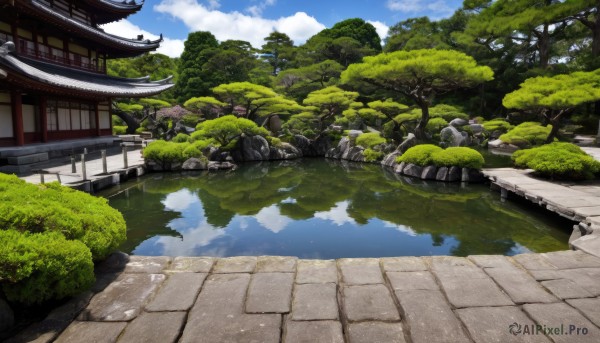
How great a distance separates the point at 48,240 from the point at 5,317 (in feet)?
2.31

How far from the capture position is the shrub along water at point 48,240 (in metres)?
Result: 3.13

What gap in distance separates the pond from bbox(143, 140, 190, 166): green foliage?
173cm

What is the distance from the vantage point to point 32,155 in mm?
13508

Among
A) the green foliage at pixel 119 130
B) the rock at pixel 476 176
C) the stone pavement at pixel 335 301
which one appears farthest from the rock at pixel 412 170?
the green foliage at pixel 119 130

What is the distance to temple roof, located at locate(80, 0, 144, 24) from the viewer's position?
2009 cm

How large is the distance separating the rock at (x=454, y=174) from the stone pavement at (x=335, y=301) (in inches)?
359

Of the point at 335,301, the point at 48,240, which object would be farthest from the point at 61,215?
the point at 335,301

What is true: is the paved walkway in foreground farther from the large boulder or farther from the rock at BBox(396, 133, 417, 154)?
the rock at BBox(396, 133, 417, 154)

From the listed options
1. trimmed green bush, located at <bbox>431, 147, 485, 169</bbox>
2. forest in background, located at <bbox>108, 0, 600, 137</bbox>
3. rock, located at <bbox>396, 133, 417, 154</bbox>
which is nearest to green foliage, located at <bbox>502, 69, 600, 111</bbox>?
trimmed green bush, located at <bbox>431, 147, 485, 169</bbox>

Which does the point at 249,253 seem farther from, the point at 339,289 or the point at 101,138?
the point at 101,138

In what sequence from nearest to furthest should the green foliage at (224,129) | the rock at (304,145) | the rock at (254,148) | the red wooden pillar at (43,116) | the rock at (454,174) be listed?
1. the rock at (454,174)
2. the red wooden pillar at (43,116)
3. the green foliage at (224,129)
4. the rock at (254,148)
5. the rock at (304,145)

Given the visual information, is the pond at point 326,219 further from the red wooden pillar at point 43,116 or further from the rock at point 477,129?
the rock at point 477,129

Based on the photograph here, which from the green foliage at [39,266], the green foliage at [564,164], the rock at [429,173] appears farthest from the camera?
the rock at [429,173]

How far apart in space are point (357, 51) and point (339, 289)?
107 ft
